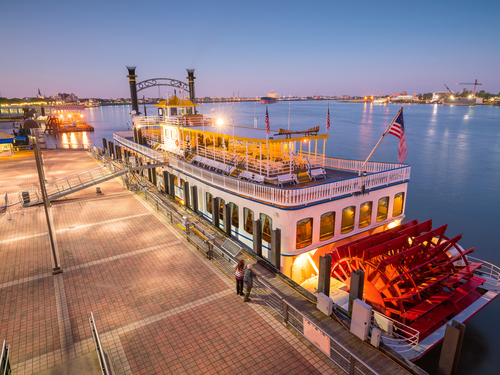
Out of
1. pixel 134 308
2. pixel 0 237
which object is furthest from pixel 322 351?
pixel 0 237

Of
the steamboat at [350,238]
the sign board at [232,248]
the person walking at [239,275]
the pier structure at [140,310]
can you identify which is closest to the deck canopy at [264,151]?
the steamboat at [350,238]

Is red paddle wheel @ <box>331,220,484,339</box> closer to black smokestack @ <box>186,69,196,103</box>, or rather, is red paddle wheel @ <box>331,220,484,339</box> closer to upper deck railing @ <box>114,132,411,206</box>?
upper deck railing @ <box>114,132,411,206</box>

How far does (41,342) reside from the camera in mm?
7609

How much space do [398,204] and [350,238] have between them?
4.05 metres

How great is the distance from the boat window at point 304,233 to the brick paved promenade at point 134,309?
Answer: 3.65 metres

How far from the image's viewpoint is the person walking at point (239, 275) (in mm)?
9086

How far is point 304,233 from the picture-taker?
1250cm

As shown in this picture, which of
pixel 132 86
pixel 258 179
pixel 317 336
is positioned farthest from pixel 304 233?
pixel 132 86

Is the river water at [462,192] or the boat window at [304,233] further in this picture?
the river water at [462,192]

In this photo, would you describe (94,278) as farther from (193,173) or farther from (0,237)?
(193,173)

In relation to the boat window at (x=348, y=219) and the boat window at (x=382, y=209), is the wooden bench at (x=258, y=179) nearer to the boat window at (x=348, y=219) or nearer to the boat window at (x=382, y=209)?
the boat window at (x=348, y=219)

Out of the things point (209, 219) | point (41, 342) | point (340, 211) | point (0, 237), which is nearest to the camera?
point (41, 342)

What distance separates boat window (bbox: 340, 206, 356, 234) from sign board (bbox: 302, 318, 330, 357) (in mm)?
7258

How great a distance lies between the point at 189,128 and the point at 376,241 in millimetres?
Result: 13757
